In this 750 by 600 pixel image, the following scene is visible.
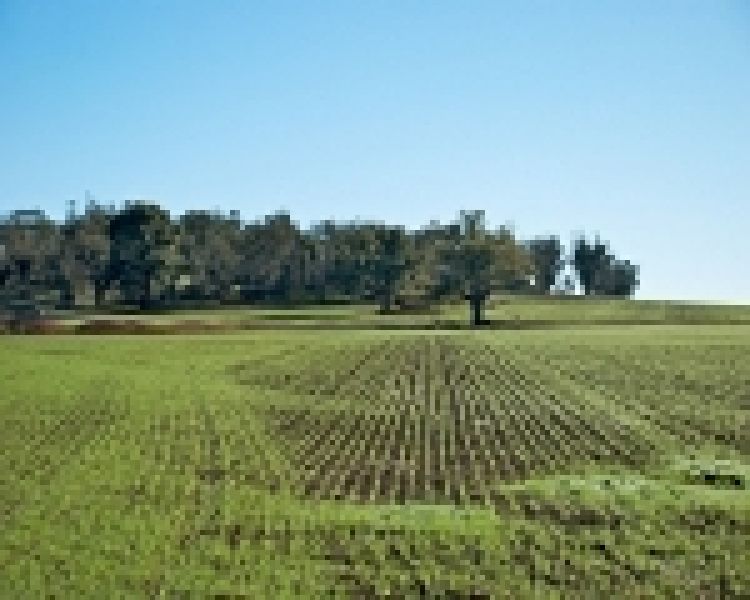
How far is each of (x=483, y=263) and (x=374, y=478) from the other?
81344 millimetres

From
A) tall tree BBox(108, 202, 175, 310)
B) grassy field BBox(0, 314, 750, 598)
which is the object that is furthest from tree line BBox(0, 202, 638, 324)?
grassy field BBox(0, 314, 750, 598)

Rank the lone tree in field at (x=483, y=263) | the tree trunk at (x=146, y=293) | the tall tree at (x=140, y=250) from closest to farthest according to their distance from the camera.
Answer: the lone tree in field at (x=483, y=263) → the tree trunk at (x=146, y=293) → the tall tree at (x=140, y=250)

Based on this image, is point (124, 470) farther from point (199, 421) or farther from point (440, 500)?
point (440, 500)

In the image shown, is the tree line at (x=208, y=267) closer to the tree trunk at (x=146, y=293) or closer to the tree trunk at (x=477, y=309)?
the tree trunk at (x=146, y=293)

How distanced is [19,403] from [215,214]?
153777mm

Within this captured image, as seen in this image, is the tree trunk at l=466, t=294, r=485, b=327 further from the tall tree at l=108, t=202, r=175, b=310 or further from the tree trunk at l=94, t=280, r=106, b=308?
the tree trunk at l=94, t=280, r=106, b=308

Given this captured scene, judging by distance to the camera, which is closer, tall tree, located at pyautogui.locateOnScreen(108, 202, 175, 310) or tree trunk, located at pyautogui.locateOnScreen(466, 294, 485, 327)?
tree trunk, located at pyautogui.locateOnScreen(466, 294, 485, 327)

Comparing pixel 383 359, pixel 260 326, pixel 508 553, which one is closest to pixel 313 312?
pixel 260 326

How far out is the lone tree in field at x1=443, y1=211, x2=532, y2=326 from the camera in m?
108

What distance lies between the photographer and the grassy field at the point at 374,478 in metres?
20.0

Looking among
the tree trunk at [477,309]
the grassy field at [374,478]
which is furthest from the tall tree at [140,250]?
the grassy field at [374,478]

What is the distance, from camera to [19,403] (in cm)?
3603

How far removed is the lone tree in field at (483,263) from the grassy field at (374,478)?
189 feet

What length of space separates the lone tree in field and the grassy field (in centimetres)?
5747
